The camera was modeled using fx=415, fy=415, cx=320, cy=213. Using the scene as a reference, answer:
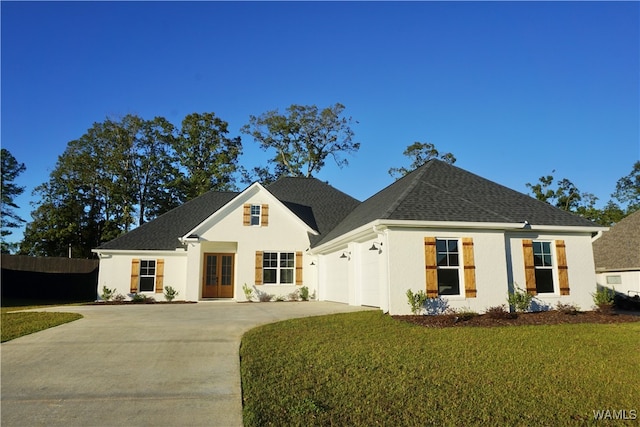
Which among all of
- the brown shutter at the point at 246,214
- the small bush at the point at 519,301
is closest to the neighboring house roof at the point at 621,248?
the small bush at the point at 519,301

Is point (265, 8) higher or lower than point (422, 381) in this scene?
higher

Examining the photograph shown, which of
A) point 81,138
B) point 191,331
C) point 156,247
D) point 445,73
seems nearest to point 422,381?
point 191,331

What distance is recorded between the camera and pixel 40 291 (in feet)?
74.0

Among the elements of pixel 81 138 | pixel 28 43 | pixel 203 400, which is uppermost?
pixel 81 138

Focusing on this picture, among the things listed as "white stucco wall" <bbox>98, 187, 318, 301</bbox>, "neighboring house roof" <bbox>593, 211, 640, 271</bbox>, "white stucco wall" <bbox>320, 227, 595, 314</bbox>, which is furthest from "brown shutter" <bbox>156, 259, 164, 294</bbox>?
"neighboring house roof" <bbox>593, 211, 640, 271</bbox>

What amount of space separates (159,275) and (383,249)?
38.8 feet

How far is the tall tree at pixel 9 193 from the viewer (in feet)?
111

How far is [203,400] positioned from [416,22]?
38.2ft

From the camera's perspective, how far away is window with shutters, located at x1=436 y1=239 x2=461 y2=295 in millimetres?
11359

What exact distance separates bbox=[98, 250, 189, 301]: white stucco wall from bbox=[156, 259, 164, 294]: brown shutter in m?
0.13

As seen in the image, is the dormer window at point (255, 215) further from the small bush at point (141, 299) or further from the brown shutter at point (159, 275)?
the small bush at point (141, 299)

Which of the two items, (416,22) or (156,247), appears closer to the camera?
(416,22)

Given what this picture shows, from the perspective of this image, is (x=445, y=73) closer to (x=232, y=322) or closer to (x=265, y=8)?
(x=265, y=8)

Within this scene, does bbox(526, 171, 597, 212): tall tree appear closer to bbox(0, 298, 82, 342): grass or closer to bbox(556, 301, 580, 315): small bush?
bbox(556, 301, 580, 315): small bush
